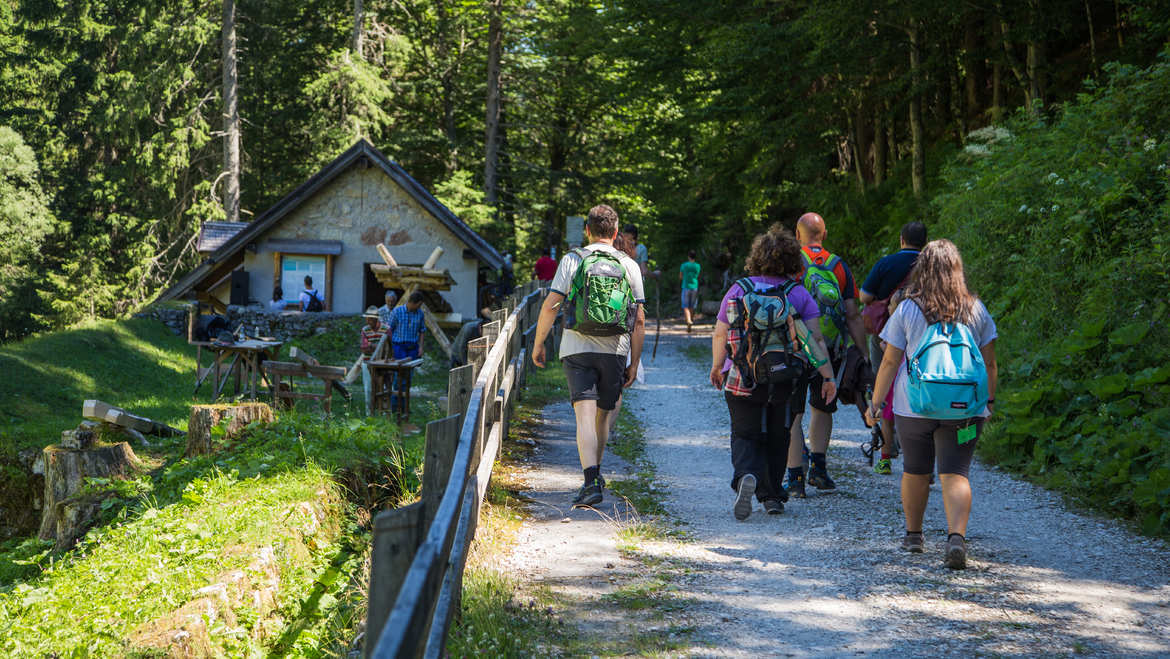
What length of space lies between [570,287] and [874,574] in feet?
8.76

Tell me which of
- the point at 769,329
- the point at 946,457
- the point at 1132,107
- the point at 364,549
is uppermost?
the point at 1132,107

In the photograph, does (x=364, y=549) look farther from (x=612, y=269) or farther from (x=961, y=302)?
(x=961, y=302)

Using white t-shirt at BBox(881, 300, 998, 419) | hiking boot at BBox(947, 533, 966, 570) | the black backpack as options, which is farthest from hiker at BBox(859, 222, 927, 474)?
the black backpack

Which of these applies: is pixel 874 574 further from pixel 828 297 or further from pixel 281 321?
pixel 281 321

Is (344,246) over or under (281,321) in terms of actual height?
over

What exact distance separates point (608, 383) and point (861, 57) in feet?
46.9

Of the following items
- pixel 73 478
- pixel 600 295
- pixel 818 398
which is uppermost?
pixel 600 295

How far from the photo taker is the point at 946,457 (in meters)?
5.42

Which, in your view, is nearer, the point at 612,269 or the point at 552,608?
the point at 552,608

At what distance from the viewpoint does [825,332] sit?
7.30m

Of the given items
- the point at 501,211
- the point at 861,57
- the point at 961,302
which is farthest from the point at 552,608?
the point at 501,211

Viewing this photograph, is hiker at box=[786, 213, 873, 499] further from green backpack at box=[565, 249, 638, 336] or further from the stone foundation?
the stone foundation

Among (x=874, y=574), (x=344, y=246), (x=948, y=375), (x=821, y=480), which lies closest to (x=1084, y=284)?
(x=821, y=480)

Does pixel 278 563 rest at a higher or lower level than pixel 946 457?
lower
